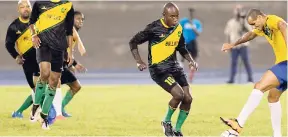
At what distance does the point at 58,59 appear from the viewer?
13258 millimetres

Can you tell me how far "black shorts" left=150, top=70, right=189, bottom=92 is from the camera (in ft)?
40.8

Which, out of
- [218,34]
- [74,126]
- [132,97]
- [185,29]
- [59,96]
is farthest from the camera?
[218,34]

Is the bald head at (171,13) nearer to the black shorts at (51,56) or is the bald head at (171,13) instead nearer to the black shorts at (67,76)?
the black shorts at (51,56)

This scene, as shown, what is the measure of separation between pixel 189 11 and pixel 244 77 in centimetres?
310

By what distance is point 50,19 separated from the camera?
1312 cm

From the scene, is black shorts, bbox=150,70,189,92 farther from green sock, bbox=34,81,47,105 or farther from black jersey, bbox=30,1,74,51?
green sock, bbox=34,81,47,105

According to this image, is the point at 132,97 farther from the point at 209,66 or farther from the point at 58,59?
the point at 209,66

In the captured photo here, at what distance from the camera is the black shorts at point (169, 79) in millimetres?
12428

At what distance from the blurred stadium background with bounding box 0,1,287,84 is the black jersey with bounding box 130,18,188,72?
1710cm

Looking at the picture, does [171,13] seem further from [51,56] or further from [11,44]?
[11,44]

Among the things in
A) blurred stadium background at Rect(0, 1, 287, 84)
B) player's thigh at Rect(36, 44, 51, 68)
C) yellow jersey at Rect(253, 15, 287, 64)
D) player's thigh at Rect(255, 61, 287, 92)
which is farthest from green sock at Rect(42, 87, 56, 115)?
blurred stadium background at Rect(0, 1, 287, 84)

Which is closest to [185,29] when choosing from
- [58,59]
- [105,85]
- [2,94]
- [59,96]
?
[105,85]

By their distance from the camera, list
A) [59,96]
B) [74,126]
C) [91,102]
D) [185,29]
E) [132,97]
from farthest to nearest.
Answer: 1. [185,29]
2. [132,97]
3. [91,102]
4. [59,96]
5. [74,126]

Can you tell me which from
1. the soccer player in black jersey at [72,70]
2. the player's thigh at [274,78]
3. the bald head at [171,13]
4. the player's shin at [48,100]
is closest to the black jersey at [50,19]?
the player's shin at [48,100]
